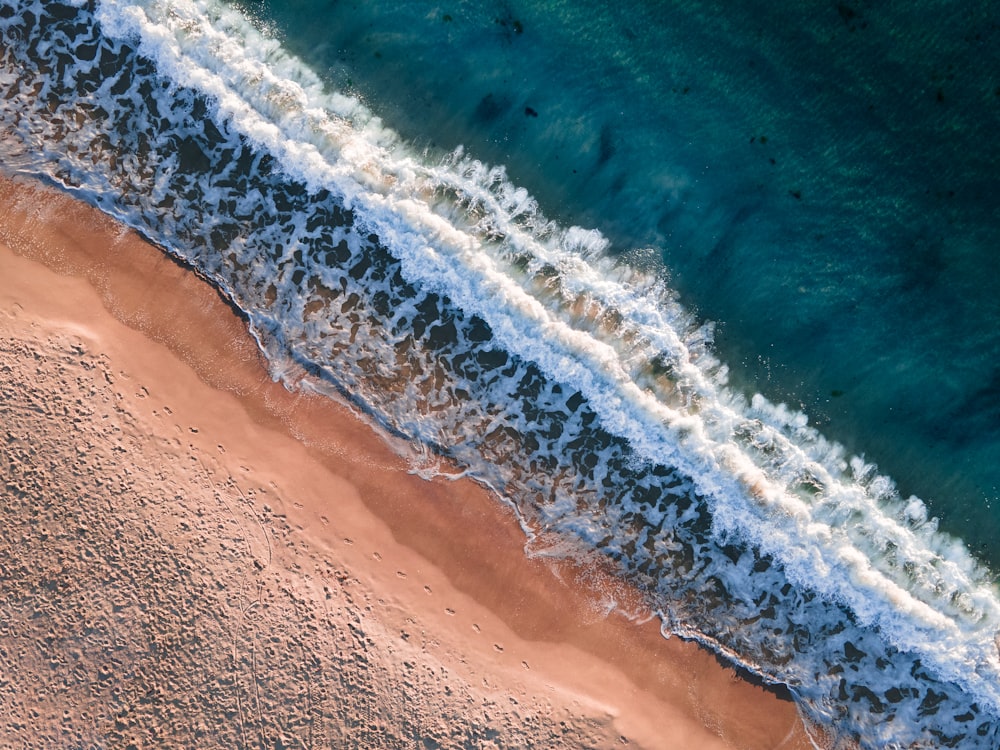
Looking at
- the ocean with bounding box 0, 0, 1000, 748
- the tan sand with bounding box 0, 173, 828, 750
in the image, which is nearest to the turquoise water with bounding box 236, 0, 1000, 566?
the ocean with bounding box 0, 0, 1000, 748

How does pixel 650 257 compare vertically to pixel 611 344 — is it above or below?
above

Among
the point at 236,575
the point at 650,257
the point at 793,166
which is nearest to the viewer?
the point at 236,575

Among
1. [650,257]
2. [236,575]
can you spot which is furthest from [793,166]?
[236,575]

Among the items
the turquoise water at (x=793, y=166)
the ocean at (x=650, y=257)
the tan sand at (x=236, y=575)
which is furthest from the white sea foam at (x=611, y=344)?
the tan sand at (x=236, y=575)

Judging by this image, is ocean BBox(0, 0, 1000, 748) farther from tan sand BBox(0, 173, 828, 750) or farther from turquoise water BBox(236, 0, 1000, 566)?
tan sand BBox(0, 173, 828, 750)

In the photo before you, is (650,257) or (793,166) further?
(650,257)

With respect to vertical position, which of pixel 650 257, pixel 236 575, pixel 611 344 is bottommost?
pixel 236 575

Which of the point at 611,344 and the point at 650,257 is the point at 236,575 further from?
the point at 650,257

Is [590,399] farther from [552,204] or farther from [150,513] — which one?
[150,513]
